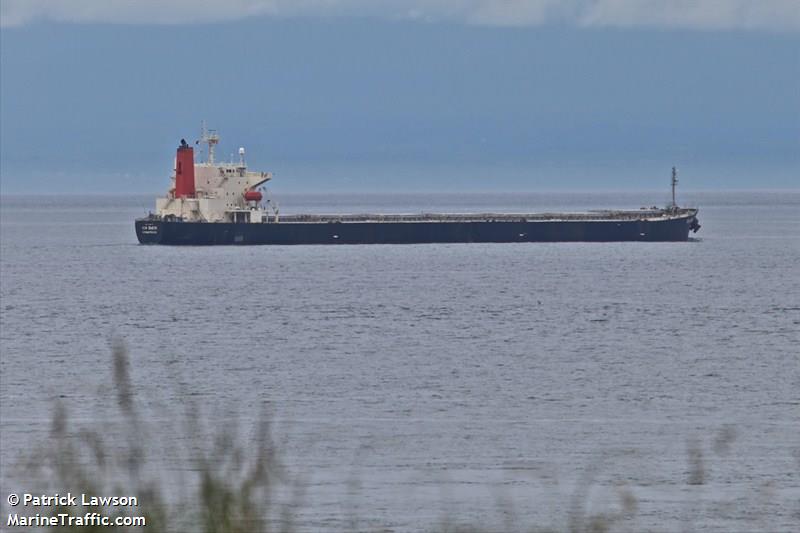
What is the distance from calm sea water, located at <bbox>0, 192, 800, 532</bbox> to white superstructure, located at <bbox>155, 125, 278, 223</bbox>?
9782 millimetres

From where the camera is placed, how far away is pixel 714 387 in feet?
66.5

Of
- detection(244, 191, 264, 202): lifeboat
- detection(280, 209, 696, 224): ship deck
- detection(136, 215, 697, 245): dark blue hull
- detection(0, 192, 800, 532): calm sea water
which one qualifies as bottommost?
detection(0, 192, 800, 532): calm sea water

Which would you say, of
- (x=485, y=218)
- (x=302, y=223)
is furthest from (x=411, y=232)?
(x=302, y=223)

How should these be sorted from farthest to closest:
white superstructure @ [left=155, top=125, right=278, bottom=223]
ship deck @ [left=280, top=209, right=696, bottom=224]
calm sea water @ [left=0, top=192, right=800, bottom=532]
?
ship deck @ [left=280, top=209, right=696, bottom=224] → white superstructure @ [left=155, top=125, right=278, bottom=223] → calm sea water @ [left=0, top=192, right=800, bottom=532]

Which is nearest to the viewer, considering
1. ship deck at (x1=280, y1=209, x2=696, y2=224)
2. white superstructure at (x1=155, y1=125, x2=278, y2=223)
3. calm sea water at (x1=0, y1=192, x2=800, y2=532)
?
calm sea water at (x1=0, y1=192, x2=800, y2=532)

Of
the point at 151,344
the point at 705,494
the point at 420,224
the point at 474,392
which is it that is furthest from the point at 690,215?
the point at 705,494

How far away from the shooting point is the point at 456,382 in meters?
20.9

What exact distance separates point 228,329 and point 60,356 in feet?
20.2

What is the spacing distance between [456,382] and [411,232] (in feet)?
149

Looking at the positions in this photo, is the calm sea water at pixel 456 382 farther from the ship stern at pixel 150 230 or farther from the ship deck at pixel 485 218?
the ship deck at pixel 485 218

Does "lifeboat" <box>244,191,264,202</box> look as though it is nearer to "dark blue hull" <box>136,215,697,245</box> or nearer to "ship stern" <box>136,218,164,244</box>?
"dark blue hull" <box>136,215,697,245</box>

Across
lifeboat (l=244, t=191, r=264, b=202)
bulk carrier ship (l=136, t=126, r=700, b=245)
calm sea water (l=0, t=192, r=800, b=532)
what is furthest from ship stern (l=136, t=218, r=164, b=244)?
calm sea water (l=0, t=192, r=800, b=532)

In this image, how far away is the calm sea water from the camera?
12.3 m

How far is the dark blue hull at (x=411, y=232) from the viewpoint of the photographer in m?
62.3
